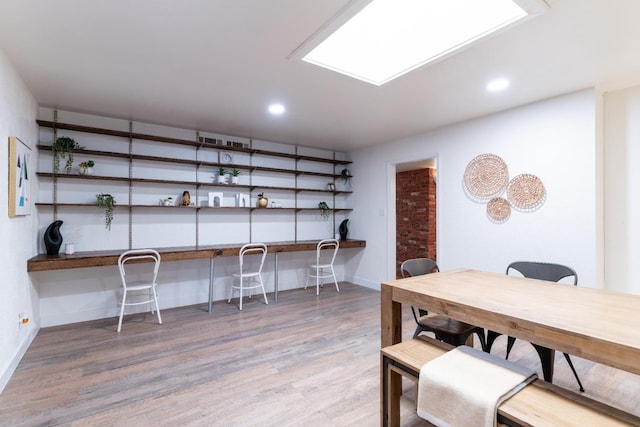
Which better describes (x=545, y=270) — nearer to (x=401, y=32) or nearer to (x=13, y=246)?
(x=401, y=32)

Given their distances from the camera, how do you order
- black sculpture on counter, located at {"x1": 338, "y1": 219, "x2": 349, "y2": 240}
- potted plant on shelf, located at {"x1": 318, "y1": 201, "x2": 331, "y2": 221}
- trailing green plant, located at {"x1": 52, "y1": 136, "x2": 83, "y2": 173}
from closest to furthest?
trailing green plant, located at {"x1": 52, "y1": 136, "x2": 83, "y2": 173} < potted plant on shelf, located at {"x1": 318, "y1": 201, "x2": 331, "y2": 221} < black sculpture on counter, located at {"x1": 338, "y1": 219, "x2": 349, "y2": 240}

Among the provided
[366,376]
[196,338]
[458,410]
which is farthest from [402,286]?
[196,338]

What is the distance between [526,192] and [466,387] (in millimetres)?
2650

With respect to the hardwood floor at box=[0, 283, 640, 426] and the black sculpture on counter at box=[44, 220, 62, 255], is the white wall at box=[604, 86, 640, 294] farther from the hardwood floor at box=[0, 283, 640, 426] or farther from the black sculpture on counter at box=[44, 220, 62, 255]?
the black sculpture on counter at box=[44, 220, 62, 255]

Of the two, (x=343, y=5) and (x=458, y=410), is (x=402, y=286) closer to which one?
(x=458, y=410)

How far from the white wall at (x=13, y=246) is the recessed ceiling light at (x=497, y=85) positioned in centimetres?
370

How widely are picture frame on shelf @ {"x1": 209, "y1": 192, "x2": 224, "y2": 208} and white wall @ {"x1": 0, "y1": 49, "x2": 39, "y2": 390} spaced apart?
1793 millimetres

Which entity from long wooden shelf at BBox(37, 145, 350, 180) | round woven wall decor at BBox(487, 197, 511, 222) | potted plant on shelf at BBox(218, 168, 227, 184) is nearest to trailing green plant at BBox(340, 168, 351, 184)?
long wooden shelf at BBox(37, 145, 350, 180)

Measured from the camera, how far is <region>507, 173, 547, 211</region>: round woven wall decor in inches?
121

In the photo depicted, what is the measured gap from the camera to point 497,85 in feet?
8.75

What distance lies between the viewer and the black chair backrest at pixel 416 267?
2.35 meters

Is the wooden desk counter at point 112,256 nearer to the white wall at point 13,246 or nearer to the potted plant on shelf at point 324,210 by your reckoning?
the white wall at point 13,246

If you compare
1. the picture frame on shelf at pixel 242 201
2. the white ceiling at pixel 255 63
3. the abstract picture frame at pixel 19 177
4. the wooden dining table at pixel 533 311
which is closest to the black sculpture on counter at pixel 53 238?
→ the abstract picture frame at pixel 19 177

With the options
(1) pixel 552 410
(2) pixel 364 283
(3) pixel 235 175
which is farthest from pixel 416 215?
(1) pixel 552 410
